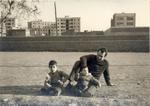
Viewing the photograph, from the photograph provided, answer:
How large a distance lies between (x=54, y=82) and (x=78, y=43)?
17.2 m

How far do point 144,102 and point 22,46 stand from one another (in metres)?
19.7

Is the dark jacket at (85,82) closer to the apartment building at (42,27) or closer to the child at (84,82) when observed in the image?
the child at (84,82)

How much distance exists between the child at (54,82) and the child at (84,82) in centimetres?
29

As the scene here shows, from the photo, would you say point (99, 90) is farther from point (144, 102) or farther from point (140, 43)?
point (140, 43)

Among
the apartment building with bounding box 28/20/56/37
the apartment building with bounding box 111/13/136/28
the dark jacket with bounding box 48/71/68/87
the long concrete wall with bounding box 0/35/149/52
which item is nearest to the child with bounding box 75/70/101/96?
the dark jacket with bounding box 48/71/68/87

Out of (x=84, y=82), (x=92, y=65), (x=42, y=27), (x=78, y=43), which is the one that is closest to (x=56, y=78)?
(x=84, y=82)

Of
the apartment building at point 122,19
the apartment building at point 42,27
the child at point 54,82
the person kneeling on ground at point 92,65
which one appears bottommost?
the child at point 54,82

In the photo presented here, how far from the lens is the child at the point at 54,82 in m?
5.61

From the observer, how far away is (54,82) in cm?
577

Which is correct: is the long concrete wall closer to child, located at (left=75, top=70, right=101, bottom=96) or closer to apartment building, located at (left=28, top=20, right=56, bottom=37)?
apartment building, located at (left=28, top=20, right=56, bottom=37)

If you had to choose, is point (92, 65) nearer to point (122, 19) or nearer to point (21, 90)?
point (21, 90)

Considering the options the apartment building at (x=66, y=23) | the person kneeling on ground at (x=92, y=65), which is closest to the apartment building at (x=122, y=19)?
the apartment building at (x=66, y=23)

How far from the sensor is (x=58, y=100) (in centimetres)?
516

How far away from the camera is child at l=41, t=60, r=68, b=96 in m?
5.61
